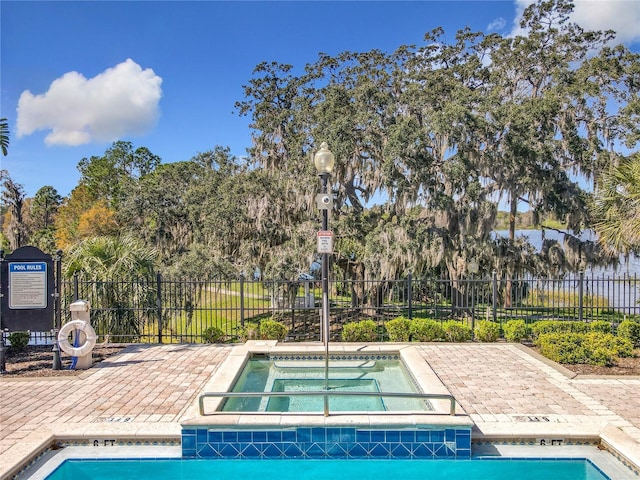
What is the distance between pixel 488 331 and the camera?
31.6ft

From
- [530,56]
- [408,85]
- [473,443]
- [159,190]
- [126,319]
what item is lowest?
[473,443]

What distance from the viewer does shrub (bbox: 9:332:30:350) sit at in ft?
29.8

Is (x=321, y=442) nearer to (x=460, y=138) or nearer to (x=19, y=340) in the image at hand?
(x=19, y=340)

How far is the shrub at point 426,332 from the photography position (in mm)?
9625

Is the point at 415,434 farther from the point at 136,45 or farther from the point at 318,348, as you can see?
the point at 136,45

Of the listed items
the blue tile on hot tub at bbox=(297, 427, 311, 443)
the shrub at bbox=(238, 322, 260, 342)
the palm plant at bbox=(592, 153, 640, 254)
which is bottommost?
the blue tile on hot tub at bbox=(297, 427, 311, 443)

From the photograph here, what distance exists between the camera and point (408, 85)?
51.9 feet

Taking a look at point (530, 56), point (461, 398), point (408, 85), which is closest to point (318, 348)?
point (461, 398)

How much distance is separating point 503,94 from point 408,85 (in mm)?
4187

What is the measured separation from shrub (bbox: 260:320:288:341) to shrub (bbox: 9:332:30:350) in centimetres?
471

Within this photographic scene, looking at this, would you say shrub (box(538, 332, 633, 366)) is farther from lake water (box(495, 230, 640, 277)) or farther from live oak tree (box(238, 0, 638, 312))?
lake water (box(495, 230, 640, 277))

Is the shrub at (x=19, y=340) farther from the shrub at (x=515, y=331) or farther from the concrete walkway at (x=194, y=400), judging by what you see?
the shrub at (x=515, y=331)

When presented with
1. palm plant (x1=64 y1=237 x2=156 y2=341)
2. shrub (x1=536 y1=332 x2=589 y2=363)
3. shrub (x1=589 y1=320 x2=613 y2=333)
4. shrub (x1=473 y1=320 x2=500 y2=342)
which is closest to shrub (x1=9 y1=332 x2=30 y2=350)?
palm plant (x1=64 y1=237 x2=156 y2=341)

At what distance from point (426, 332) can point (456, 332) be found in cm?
64
